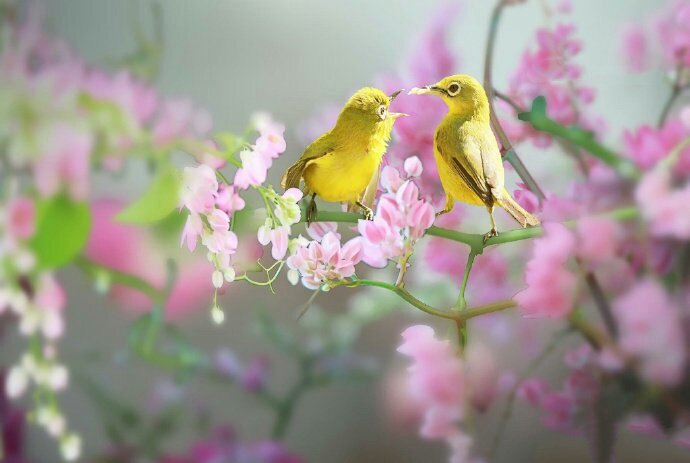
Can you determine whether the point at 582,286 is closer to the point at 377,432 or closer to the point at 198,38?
the point at 377,432

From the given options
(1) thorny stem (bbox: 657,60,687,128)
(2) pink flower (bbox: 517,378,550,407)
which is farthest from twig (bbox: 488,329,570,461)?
(1) thorny stem (bbox: 657,60,687,128)

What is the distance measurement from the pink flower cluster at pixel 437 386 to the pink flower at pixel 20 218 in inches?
21.5

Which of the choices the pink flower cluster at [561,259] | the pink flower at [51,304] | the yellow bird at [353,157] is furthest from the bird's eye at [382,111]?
the pink flower at [51,304]

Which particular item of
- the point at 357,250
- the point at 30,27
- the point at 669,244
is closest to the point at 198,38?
the point at 30,27

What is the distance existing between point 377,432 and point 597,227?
399 mm

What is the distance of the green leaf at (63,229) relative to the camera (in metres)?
0.97

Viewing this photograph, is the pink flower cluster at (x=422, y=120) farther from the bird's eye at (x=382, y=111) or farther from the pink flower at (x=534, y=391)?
the pink flower at (x=534, y=391)

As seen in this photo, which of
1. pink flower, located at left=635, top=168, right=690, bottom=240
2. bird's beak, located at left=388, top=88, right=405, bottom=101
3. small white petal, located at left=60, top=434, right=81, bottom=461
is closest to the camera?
pink flower, located at left=635, top=168, right=690, bottom=240

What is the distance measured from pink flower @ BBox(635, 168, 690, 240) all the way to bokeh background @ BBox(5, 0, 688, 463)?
0.09 metres

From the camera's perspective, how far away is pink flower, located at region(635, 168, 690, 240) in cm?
67

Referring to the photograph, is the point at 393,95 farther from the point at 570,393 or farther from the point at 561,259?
the point at 570,393

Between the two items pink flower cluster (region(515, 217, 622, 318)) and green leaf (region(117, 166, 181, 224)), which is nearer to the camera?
pink flower cluster (region(515, 217, 622, 318))

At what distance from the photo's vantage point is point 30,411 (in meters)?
0.99

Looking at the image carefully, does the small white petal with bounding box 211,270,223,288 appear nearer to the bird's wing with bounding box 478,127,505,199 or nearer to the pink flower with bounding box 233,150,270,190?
the pink flower with bounding box 233,150,270,190
